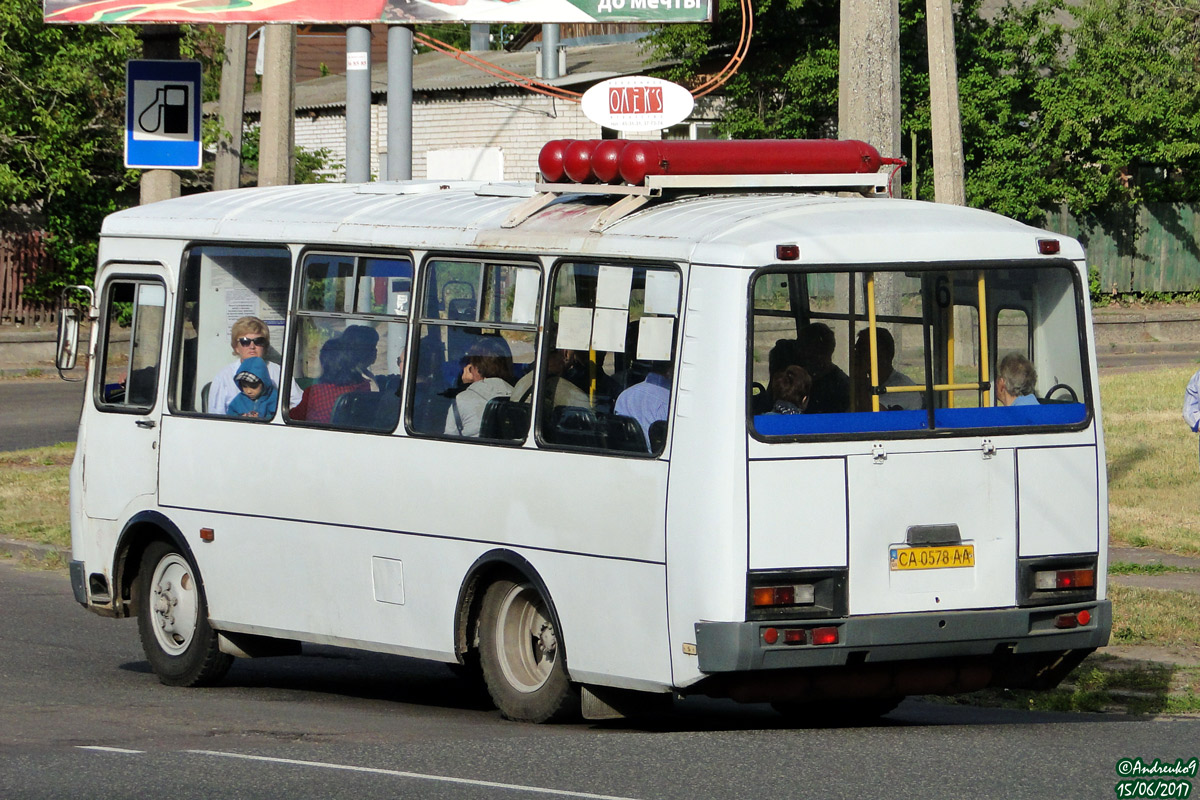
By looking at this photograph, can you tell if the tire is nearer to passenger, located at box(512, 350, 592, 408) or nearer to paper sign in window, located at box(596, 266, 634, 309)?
passenger, located at box(512, 350, 592, 408)

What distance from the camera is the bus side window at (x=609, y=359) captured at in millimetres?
8156

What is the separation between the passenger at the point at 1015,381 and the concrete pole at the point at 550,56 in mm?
28909

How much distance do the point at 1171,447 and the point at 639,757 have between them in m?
13.2

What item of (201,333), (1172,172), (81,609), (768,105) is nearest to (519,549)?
(201,333)

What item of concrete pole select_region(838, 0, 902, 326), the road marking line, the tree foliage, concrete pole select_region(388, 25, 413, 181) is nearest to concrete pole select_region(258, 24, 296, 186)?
concrete pole select_region(388, 25, 413, 181)

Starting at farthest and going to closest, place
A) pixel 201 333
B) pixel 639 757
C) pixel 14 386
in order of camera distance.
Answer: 1. pixel 14 386
2. pixel 201 333
3. pixel 639 757

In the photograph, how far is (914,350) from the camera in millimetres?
8328

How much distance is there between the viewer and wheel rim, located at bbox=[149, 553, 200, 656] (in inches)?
416

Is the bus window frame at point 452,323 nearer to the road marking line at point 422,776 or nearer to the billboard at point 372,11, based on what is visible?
the road marking line at point 422,776

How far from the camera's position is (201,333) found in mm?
10609

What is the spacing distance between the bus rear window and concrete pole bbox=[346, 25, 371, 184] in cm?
745

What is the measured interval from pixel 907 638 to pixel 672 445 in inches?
49.4

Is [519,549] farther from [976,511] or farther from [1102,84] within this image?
[1102,84]
